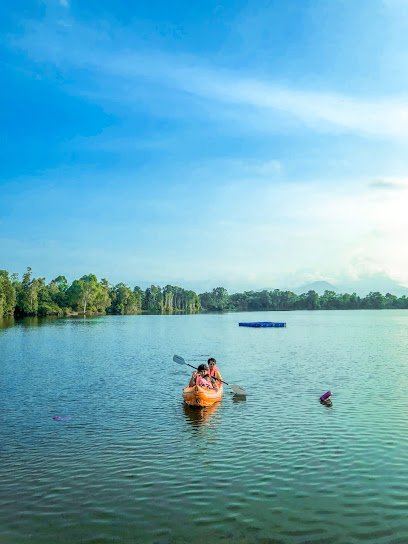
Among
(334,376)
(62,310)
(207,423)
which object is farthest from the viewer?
(62,310)

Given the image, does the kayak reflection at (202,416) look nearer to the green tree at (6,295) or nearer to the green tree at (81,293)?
the green tree at (6,295)

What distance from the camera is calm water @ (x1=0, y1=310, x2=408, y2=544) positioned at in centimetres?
1026

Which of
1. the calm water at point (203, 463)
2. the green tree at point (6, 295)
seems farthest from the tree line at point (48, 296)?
the calm water at point (203, 463)

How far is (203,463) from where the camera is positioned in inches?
568

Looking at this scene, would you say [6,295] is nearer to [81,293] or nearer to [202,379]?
[81,293]

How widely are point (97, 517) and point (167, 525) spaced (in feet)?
5.76

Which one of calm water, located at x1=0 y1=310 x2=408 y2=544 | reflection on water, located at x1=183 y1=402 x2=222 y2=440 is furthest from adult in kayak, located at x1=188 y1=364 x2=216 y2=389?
calm water, located at x1=0 y1=310 x2=408 y2=544

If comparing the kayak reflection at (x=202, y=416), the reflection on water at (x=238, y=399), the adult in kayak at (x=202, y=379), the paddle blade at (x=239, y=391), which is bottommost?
the kayak reflection at (x=202, y=416)

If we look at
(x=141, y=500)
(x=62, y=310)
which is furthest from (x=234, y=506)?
(x=62, y=310)

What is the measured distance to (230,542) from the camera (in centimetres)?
952

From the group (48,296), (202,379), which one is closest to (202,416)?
(202,379)

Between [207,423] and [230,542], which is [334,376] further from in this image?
[230,542]

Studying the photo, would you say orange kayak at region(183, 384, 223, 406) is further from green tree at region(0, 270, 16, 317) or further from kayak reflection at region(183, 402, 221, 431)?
green tree at region(0, 270, 16, 317)

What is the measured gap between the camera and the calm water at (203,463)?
33.7 feet
